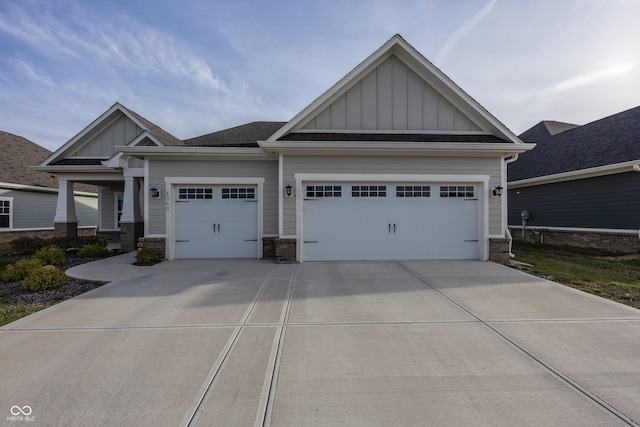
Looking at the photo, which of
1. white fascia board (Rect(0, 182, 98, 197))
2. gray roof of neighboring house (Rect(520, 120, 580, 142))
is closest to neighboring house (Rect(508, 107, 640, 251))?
gray roof of neighboring house (Rect(520, 120, 580, 142))

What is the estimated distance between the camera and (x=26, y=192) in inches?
628

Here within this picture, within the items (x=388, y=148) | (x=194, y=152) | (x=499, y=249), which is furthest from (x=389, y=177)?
(x=194, y=152)

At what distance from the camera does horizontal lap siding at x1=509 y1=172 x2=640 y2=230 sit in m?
10.7

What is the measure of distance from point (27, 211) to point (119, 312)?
53.8ft

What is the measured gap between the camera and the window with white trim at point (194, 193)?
969 cm

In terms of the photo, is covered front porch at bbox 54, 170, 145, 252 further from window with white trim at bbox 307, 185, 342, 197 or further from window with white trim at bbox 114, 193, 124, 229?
window with white trim at bbox 307, 185, 342, 197

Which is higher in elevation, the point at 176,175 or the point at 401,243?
the point at 176,175

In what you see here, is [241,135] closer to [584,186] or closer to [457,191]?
[457,191]

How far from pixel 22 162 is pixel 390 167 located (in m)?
19.9

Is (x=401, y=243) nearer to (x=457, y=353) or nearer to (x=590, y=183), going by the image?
(x=457, y=353)

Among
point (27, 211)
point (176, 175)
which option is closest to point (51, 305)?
point (176, 175)

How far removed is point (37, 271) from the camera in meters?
6.21

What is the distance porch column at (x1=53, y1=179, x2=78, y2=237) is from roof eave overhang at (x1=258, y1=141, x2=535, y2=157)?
10.5 metres

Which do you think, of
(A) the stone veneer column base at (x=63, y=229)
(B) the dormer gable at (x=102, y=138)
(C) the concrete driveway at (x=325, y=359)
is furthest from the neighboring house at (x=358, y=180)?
(A) the stone veneer column base at (x=63, y=229)
